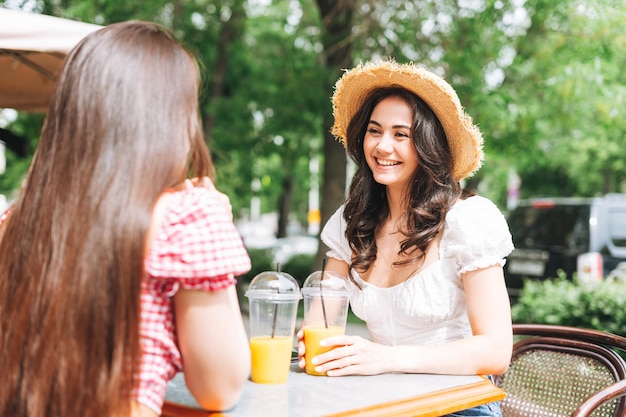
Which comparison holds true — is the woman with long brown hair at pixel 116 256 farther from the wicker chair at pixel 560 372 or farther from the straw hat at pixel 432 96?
the wicker chair at pixel 560 372

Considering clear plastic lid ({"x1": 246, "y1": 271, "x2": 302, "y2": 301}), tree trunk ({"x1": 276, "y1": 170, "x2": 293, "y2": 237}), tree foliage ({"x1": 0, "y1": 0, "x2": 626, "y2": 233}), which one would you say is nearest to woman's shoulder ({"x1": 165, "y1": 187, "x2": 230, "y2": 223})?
clear plastic lid ({"x1": 246, "y1": 271, "x2": 302, "y2": 301})

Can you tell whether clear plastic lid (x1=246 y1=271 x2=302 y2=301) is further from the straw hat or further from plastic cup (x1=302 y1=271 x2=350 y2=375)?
the straw hat

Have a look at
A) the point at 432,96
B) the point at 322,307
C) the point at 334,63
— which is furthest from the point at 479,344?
the point at 334,63

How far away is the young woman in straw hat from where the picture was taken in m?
2.17

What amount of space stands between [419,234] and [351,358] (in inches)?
25.9

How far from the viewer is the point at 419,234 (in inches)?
98.1

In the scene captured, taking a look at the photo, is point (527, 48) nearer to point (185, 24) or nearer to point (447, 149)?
point (185, 24)

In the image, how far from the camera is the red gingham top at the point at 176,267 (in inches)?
56.4

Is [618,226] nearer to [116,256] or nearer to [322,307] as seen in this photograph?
[322,307]

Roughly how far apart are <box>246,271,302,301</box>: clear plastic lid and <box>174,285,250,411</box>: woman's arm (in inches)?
16.1

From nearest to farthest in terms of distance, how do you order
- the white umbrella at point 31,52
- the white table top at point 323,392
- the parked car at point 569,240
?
the white table top at point 323,392 < the white umbrella at point 31,52 < the parked car at point 569,240

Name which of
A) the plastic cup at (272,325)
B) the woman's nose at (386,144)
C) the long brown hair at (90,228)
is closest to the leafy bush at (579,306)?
the woman's nose at (386,144)

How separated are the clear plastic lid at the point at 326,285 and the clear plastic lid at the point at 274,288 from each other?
0.37 ft

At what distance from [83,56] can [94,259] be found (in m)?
0.47
